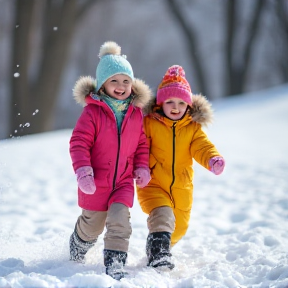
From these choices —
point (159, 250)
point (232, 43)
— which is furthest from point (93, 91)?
point (232, 43)

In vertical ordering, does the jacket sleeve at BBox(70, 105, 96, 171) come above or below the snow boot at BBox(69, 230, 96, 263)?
above

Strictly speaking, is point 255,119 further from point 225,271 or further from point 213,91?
point 213,91

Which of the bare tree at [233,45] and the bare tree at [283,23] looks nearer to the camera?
the bare tree at [233,45]

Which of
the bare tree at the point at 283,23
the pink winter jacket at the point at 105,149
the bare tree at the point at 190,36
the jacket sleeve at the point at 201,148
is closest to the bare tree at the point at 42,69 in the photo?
the bare tree at the point at 190,36

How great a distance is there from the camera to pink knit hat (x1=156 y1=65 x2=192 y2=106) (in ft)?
11.7

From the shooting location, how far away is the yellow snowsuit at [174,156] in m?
3.56

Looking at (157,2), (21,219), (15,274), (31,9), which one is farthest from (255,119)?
(157,2)

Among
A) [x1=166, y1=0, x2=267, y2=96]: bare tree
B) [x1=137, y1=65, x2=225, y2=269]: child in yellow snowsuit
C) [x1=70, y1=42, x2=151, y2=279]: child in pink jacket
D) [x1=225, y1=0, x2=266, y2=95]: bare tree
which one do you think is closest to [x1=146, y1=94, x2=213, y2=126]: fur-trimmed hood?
[x1=137, y1=65, x2=225, y2=269]: child in yellow snowsuit

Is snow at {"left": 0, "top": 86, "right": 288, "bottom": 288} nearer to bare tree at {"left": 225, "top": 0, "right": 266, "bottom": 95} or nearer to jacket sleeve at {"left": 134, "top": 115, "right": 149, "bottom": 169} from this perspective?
jacket sleeve at {"left": 134, "top": 115, "right": 149, "bottom": 169}

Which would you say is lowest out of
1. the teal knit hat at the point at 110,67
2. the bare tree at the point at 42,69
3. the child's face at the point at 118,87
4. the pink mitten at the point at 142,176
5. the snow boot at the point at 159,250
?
the snow boot at the point at 159,250

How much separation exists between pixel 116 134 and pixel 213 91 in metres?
23.0

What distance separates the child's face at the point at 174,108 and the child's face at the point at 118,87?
0.32 meters

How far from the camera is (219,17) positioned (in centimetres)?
2436

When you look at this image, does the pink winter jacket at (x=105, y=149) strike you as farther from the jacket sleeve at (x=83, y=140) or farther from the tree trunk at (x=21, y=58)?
the tree trunk at (x=21, y=58)
